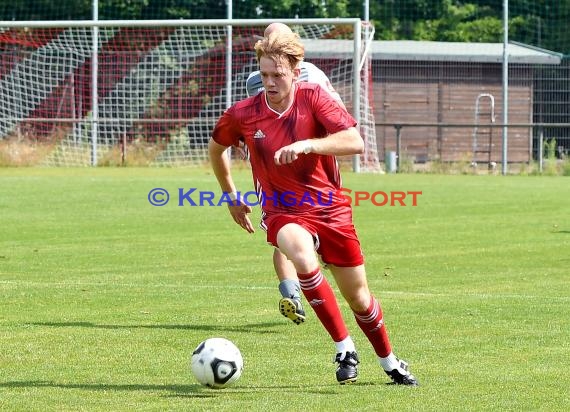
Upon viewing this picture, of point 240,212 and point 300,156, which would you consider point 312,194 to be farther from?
point 240,212

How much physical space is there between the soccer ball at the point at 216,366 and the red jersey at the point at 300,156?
795mm

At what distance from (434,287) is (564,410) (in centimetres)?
506

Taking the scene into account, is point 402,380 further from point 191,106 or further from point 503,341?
point 191,106

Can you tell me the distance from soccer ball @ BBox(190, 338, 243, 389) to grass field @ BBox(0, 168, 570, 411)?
0.28 ft

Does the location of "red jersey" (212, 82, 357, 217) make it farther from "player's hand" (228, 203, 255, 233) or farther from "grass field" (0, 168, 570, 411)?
"grass field" (0, 168, 570, 411)

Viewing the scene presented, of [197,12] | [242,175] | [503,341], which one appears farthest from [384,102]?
[503,341]

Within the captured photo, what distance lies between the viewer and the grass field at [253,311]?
634cm

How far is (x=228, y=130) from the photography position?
7.06 meters

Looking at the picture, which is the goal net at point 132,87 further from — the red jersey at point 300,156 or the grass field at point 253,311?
the red jersey at point 300,156

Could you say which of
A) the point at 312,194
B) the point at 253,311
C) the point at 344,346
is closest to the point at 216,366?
the point at 344,346

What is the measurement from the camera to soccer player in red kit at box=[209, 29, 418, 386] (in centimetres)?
654

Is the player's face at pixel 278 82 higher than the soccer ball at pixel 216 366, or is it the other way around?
the player's face at pixel 278 82

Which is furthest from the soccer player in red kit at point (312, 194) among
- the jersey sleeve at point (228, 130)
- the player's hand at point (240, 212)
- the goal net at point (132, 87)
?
the goal net at point (132, 87)

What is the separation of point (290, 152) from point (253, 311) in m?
3.43
